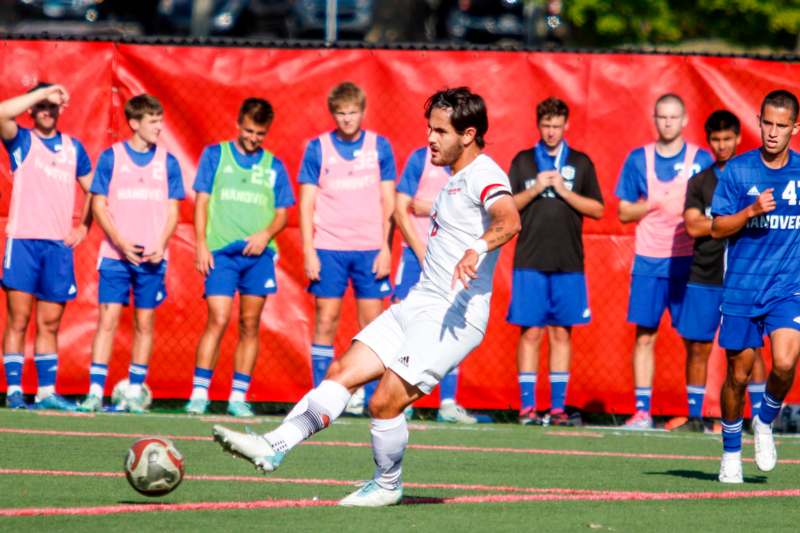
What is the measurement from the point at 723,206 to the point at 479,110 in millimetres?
2152

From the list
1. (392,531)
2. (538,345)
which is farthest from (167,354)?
(392,531)

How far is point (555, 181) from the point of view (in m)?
12.2

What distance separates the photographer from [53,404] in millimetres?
12352

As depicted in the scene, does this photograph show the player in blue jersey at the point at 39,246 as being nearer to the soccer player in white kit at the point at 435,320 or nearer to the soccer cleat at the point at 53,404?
the soccer cleat at the point at 53,404

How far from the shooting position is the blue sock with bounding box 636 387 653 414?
12641mm

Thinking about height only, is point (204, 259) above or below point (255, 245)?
below

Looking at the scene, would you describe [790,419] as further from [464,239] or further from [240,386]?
[464,239]

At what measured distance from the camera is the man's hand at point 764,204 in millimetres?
8664

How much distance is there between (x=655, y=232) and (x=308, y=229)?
9.53ft

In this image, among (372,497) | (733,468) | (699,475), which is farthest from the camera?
(699,475)

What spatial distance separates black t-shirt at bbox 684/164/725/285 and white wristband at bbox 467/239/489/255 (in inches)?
209

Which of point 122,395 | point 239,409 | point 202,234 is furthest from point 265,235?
point 122,395

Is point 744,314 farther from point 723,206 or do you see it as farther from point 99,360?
point 99,360

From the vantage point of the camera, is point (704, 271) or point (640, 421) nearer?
point (704, 271)
